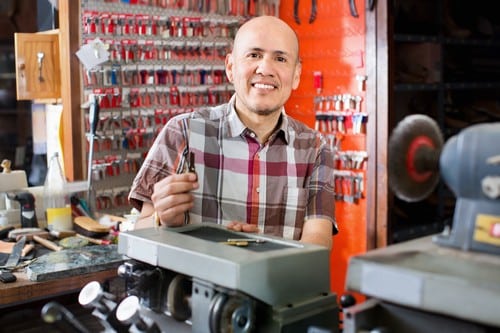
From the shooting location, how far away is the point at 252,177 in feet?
6.98

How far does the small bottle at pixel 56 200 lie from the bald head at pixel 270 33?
1.36 metres

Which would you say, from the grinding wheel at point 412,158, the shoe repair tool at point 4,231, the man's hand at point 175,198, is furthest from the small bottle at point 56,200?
the grinding wheel at point 412,158

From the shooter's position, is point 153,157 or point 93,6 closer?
point 153,157

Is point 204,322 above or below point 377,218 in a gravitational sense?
above

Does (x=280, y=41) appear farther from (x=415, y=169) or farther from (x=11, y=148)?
(x=11, y=148)

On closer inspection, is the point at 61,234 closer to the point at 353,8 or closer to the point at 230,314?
the point at 230,314

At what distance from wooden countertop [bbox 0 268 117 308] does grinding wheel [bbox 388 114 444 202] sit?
1407 millimetres

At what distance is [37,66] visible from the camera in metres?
3.50

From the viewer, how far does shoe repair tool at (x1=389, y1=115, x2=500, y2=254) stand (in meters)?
1.00

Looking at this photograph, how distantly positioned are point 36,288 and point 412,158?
1.54m

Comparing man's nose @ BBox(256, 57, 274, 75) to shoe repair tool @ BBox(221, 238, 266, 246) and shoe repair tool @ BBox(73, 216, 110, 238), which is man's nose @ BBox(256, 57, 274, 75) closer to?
shoe repair tool @ BBox(221, 238, 266, 246)

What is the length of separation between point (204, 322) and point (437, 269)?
0.44m

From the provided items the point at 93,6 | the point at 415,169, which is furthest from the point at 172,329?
the point at 93,6

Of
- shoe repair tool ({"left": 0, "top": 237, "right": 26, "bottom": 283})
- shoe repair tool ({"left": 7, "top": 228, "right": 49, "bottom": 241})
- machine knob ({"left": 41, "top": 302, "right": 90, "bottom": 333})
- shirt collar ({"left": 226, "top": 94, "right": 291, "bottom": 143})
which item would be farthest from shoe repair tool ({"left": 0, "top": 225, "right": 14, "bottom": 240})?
machine knob ({"left": 41, "top": 302, "right": 90, "bottom": 333})
